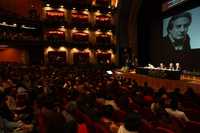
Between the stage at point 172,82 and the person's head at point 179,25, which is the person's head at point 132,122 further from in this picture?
the person's head at point 179,25

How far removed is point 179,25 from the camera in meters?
20.7

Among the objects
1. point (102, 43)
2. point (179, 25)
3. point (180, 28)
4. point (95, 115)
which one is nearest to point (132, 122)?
point (95, 115)

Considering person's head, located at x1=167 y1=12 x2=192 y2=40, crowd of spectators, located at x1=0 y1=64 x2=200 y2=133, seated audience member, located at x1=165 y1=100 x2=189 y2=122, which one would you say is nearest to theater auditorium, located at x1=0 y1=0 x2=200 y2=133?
person's head, located at x1=167 y1=12 x2=192 y2=40

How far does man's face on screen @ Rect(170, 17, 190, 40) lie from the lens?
19859 millimetres

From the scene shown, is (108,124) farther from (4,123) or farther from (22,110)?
(22,110)

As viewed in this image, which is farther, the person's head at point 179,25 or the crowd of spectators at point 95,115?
the person's head at point 179,25

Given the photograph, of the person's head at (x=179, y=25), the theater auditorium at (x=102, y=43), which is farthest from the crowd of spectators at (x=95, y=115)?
the person's head at (x=179, y=25)

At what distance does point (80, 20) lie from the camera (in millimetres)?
30891

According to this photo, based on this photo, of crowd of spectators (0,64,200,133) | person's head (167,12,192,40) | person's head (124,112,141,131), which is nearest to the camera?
person's head (124,112,141,131)

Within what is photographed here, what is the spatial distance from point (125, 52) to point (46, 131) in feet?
82.7

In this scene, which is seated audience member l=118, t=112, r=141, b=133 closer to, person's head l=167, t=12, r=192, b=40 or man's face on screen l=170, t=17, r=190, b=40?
person's head l=167, t=12, r=192, b=40

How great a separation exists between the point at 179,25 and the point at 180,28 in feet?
1.38

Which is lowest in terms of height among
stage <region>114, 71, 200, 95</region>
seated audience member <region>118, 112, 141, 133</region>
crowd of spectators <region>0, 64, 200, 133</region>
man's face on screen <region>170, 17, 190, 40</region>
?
stage <region>114, 71, 200, 95</region>

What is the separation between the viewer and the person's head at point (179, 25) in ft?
64.7
